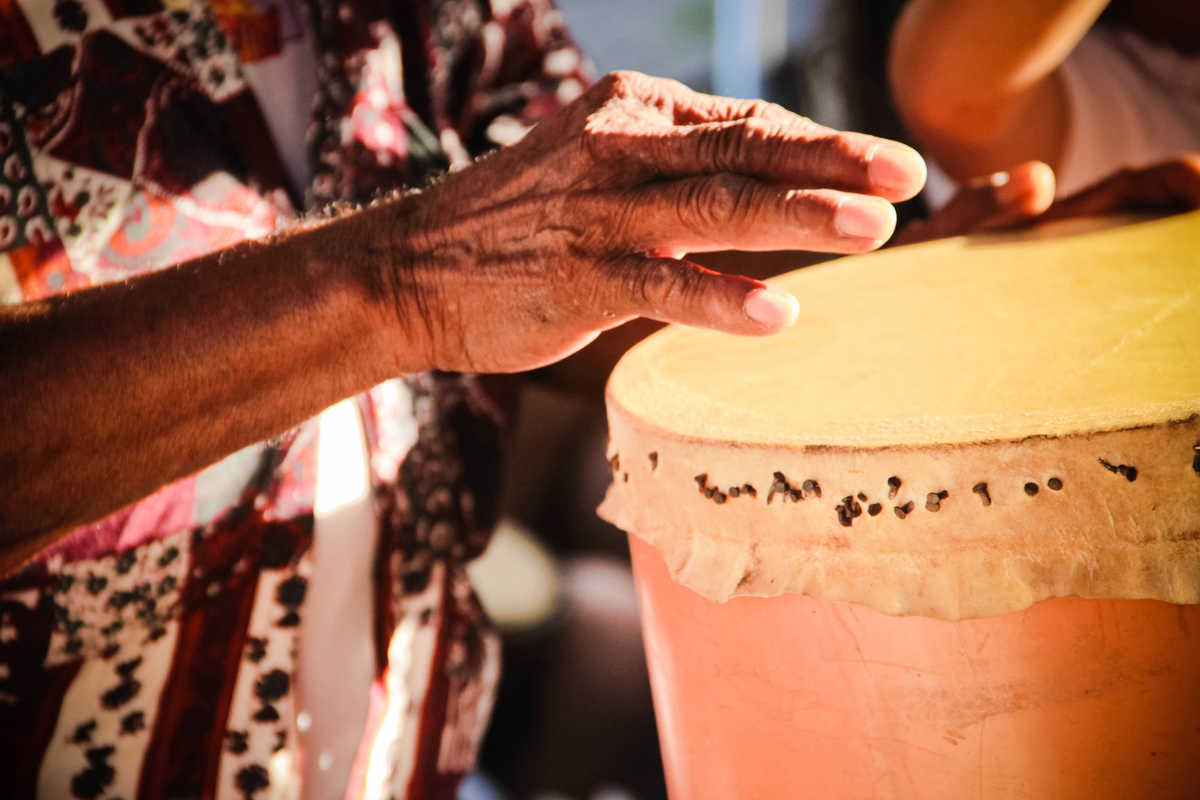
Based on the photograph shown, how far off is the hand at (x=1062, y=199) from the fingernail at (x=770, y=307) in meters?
0.41

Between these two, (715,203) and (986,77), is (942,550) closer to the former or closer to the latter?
(715,203)

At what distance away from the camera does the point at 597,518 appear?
4.21 ft

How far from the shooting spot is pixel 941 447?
0.35 meters

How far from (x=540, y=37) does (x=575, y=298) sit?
0.57 meters

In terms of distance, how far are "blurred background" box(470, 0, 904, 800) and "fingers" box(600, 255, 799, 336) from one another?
0.46 meters

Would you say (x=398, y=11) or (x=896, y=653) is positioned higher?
(x=398, y=11)

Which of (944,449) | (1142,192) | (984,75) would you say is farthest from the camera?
(984,75)

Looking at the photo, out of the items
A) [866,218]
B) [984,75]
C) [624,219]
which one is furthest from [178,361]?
[984,75]

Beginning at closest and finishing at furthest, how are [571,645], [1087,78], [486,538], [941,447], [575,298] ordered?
[941,447] < [575,298] < [486,538] < [1087,78] < [571,645]

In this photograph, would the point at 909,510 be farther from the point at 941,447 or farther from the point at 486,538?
the point at 486,538

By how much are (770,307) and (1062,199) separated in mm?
474

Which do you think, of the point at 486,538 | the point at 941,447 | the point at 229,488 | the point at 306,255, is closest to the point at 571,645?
the point at 486,538

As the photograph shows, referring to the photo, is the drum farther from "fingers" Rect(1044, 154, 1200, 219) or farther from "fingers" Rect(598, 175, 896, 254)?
"fingers" Rect(1044, 154, 1200, 219)

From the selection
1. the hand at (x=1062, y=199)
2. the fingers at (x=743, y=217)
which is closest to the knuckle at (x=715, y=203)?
the fingers at (x=743, y=217)
